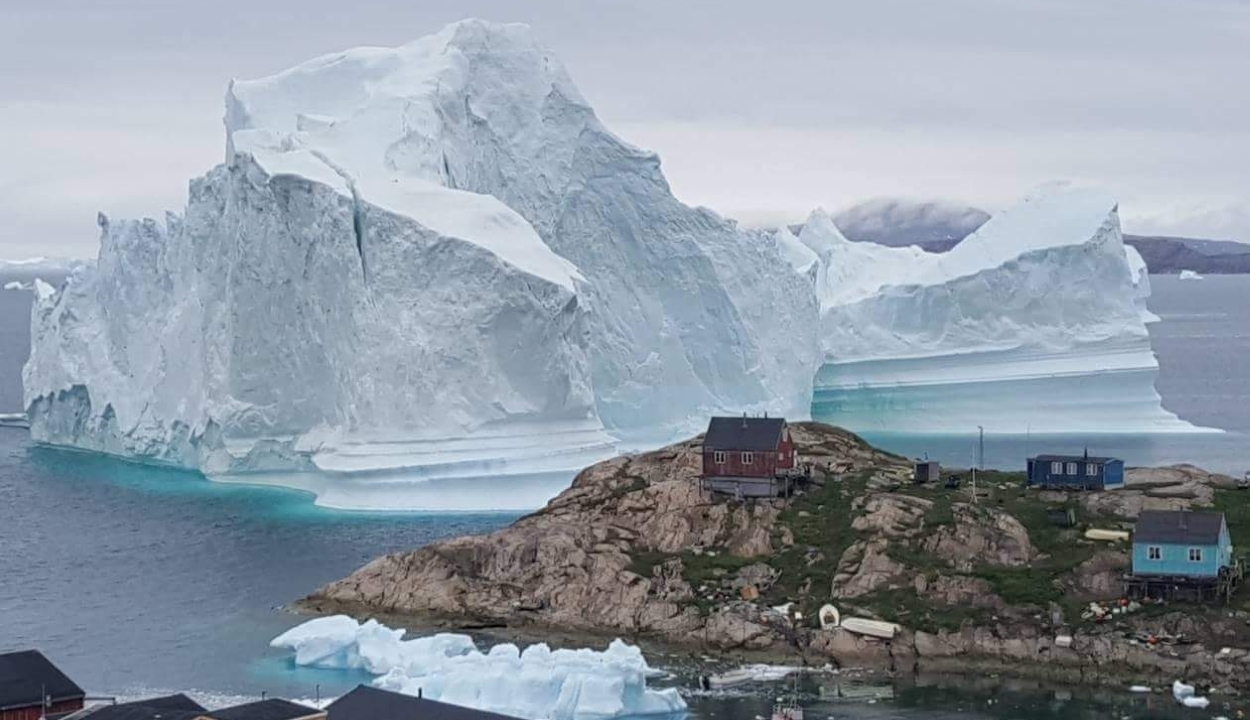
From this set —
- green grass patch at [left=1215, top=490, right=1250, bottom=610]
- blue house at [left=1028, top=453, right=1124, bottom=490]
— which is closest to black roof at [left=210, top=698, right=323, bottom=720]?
green grass patch at [left=1215, top=490, right=1250, bottom=610]

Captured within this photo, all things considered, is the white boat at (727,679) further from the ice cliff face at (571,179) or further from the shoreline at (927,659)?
the ice cliff face at (571,179)

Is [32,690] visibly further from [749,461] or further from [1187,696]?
[1187,696]

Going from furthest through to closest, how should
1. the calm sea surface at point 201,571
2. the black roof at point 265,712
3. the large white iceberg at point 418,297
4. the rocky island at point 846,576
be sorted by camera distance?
the large white iceberg at point 418,297 < the rocky island at point 846,576 < the calm sea surface at point 201,571 < the black roof at point 265,712

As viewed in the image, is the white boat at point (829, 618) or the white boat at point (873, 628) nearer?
the white boat at point (873, 628)

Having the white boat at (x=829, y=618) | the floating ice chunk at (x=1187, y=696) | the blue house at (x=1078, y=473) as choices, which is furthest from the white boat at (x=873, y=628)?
the blue house at (x=1078, y=473)

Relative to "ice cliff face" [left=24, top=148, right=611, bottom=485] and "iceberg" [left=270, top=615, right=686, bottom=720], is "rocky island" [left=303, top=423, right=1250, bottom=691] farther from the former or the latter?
"ice cliff face" [left=24, top=148, right=611, bottom=485]

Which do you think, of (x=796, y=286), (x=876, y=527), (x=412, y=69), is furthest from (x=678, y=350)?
(x=876, y=527)
